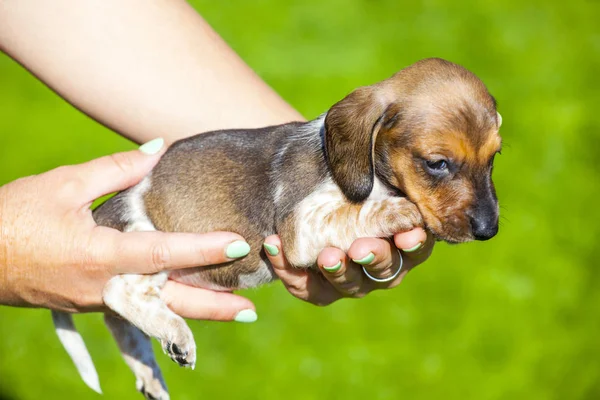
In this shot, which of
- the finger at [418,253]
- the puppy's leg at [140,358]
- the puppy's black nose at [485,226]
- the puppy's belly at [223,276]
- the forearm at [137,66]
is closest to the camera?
the puppy's black nose at [485,226]

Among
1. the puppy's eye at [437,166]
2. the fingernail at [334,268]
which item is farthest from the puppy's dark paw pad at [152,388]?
the puppy's eye at [437,166]

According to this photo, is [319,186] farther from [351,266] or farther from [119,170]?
[119,170]

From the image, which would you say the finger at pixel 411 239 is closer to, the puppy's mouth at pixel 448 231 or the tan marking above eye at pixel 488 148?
the puppy's mouth at pixel 448 231

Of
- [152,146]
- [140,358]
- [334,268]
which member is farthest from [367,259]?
[140,358]

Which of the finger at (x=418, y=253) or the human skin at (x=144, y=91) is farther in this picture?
the human skin at (x=144, y=91)

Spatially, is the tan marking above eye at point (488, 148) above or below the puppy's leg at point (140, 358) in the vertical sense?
above

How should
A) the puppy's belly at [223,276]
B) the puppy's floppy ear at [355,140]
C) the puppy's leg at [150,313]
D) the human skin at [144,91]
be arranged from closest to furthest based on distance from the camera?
the puppy's floppy ear at [355,140] → the puppy's leg at [150,313] → the human skin at [144,91] → the puppy's belly at [223,276]

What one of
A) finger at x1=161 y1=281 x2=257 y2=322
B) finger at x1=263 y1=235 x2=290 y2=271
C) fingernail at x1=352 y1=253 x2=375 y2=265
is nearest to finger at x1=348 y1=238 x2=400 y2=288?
fingernail at x1=352 y1=253 x2=375 y2=265
